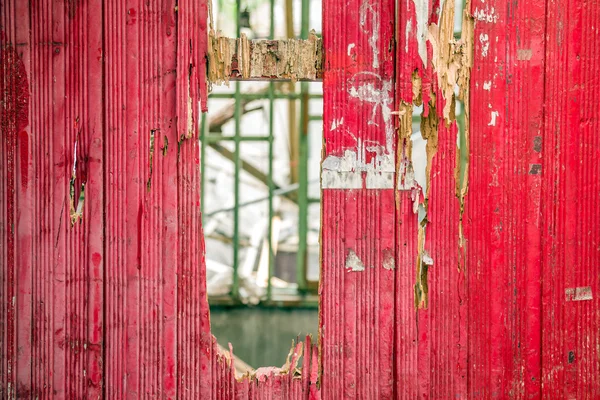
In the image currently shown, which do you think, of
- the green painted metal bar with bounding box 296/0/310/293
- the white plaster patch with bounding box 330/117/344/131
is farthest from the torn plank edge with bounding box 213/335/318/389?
the green painted metal bar with bounding box 296/0/310/293

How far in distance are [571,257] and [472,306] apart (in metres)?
0.33

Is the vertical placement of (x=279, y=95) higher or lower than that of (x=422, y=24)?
higher

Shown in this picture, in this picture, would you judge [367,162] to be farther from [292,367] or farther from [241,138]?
[241,138]

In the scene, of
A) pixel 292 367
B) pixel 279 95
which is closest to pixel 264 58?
pixel 292 367

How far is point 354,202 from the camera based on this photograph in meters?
1.54

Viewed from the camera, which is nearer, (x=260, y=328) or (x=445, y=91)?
(x=445, y=91)

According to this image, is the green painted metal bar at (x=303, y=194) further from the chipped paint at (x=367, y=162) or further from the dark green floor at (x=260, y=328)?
the chipped paint at (x=367, y=162)

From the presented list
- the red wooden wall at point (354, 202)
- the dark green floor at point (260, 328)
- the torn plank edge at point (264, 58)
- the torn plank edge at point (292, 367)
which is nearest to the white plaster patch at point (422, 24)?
the red wooden wall at point (354, 202)

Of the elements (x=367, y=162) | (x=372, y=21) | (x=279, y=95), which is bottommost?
(x=367, y=162)

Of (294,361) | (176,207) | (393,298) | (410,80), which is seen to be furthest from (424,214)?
(176,207)

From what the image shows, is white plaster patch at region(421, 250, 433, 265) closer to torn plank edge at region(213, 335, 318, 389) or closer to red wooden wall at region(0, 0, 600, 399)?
red wooden wall at region(0, 0, 600, 399)

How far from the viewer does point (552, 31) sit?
1.53m

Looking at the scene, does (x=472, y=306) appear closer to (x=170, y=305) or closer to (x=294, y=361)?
(x=294, y=361)

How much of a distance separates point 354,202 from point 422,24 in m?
→ 0.55
